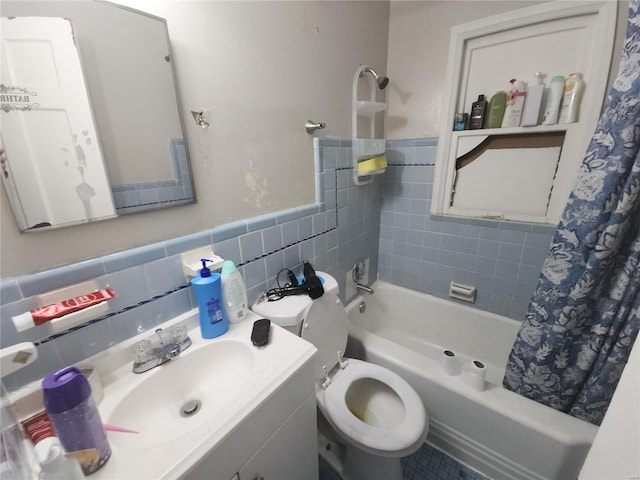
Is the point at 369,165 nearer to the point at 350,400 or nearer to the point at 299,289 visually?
the point at 299,289

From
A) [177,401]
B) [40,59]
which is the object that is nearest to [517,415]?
[177,401]

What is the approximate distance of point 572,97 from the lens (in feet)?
4.07

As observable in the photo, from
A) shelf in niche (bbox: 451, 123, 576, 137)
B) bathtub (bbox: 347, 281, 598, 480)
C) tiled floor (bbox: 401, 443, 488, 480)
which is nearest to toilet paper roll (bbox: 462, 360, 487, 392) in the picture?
bathtub (bbox: 347, 281, 598, 480)

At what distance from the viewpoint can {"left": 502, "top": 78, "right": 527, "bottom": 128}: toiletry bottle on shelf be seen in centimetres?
134

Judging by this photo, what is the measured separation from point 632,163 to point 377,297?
1.42 metres

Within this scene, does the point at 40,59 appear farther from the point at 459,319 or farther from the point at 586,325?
the point at 459,319

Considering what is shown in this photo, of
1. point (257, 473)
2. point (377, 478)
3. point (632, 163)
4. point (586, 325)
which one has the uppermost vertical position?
point (632, 163)

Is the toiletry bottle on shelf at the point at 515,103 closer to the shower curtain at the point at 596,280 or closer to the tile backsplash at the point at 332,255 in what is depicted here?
the tile backsplash at the point at 332,255

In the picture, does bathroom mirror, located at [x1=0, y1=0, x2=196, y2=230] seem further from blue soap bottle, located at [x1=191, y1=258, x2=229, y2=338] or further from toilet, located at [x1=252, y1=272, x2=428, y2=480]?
toilet, located at [x1=252, y1=272, x2=428, y2=480]

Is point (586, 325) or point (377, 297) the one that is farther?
point (377, 297)

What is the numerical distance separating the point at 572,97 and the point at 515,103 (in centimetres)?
22

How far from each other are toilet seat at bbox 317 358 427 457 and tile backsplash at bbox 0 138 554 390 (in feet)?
1.71

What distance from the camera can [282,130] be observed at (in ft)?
3.55

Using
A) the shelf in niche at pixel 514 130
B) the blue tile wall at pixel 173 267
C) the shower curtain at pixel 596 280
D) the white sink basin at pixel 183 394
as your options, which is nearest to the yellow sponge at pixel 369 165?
the blue tile wall at pixel 173 267
